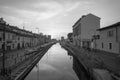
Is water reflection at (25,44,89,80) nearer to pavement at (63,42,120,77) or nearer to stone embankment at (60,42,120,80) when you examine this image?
stone embankment at (60,42,120,80)

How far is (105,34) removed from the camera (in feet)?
83.7

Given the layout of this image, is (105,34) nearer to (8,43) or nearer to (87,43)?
(87,43)

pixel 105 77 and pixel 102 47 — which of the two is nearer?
pixel 105 77

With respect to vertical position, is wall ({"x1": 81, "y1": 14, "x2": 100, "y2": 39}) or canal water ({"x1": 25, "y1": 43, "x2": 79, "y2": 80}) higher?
wall ({"x1": 81, "y1": 14, "x2": 100, "y2": 39})

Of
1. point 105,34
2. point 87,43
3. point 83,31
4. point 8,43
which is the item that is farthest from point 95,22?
point 8,43

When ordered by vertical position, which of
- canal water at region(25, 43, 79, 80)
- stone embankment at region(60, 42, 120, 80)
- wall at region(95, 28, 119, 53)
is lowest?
canal water at region(25, 43, 79, 80)

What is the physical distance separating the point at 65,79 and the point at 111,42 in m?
15.3

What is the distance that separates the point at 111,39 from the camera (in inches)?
887

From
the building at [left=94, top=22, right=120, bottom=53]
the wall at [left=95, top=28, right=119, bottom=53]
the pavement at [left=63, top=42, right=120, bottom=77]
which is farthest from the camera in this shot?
the wall at [left=95, top=28, right=119, bottom=53]

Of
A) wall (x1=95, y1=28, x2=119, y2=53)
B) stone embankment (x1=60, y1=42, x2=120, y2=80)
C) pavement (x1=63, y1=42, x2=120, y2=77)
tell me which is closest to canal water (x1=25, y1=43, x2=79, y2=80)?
stone embankment (x1=60, y1=42, x2=120, y2=80)

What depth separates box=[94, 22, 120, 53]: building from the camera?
20306 mm

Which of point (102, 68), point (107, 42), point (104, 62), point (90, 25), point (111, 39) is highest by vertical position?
point (90, 25)

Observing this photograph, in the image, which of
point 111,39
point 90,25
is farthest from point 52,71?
point 90,25

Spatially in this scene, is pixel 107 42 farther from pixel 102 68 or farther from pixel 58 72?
pixel 58 72
